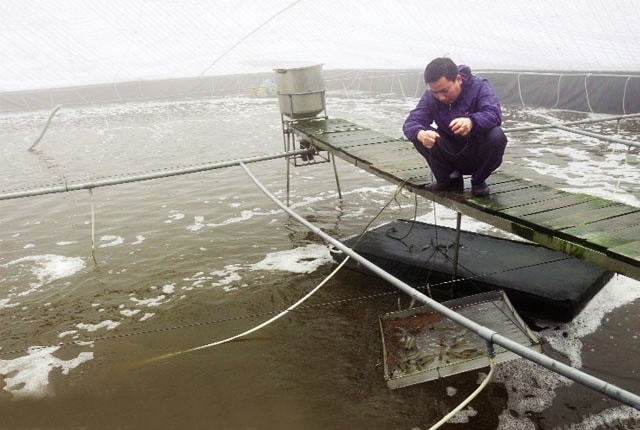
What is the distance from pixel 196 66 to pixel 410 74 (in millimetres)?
17055

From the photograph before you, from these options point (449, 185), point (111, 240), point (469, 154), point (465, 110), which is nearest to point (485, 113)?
point (465, 110)

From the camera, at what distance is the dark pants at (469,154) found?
14.5ft

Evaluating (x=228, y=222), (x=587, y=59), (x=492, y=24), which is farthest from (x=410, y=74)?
(x=228, y=222)

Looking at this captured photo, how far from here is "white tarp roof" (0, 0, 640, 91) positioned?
89.8 ft

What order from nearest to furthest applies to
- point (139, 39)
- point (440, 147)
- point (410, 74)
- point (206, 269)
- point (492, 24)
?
point (440, 147)
point (206, 269)
point (492, 24)
point (410, 74)
point (139, 39)

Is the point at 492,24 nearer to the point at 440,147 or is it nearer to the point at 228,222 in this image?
the point at 228,222

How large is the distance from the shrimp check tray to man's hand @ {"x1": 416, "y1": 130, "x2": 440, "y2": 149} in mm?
1954

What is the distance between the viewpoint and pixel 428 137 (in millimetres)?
4402

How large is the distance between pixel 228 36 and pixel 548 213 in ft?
121

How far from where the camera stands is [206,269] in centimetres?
773

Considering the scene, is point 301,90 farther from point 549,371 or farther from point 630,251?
point 630,251

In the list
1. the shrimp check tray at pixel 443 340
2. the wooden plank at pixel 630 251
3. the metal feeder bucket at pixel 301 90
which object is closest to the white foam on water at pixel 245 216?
the metal feeder bucket at pixel 301 90

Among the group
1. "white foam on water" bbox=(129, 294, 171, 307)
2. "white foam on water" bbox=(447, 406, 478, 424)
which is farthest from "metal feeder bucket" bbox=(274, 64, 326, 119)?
"white foam on water" bbox=(447, 406, 478, 424)

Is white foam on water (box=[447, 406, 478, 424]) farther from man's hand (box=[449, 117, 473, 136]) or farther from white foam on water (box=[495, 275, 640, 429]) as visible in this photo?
man's hand (box=[449, 117, 473, 136])
